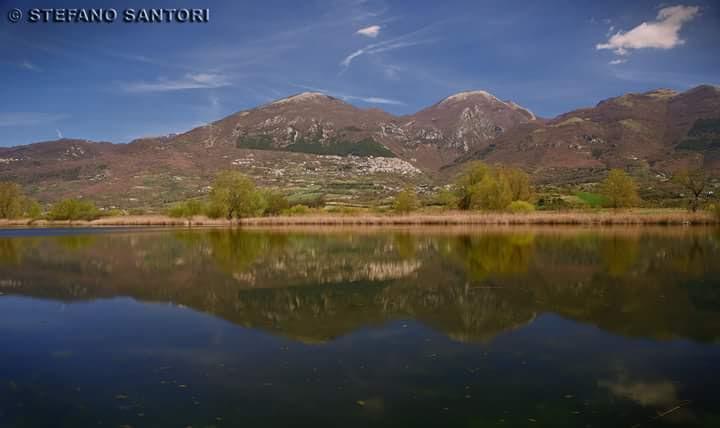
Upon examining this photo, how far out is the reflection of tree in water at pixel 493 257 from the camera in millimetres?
22312

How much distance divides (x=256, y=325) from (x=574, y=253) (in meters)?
21.9

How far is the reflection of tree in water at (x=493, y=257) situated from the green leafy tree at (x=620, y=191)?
53226mm

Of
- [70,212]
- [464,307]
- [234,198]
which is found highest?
[234,198]

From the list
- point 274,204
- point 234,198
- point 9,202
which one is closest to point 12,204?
point 9,202

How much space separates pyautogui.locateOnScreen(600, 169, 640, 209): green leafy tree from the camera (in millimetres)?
80125

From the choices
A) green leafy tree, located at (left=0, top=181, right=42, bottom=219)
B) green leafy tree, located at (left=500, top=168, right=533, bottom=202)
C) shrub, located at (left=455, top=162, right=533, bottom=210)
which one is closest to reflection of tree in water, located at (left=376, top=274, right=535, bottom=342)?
shrub, located at (left=455, top=162, right=533, bottom=210)

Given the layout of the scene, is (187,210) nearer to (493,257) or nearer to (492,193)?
(492,193)

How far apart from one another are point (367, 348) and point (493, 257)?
1836 cm

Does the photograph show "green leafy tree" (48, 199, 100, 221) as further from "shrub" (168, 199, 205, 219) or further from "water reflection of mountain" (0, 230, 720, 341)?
"water reflection of mountain" (0, 230, 720, 341)

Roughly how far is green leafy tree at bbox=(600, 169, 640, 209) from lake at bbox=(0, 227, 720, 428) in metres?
63.1

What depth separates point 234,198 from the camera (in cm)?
8669

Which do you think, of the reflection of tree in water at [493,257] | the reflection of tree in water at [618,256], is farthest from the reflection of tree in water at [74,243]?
the reflection of tree in water at [618,256]

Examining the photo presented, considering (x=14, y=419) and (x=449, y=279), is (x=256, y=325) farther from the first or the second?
(x=449, y=279)

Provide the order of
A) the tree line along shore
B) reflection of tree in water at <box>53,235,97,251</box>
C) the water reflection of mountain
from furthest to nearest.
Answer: the tree line along shore → reflection of tree in water at <box>53,235,97,251</box> → the water reflection of mountain
